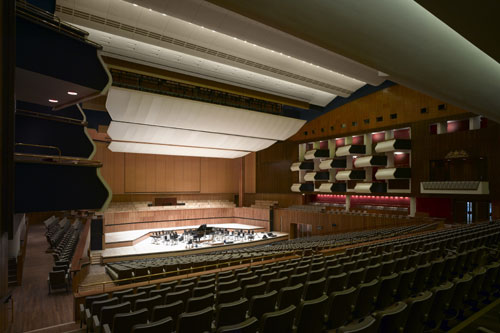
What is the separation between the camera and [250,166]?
962 inches

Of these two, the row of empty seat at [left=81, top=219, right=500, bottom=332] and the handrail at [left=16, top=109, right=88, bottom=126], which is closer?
the row of empty seat at [left=81, top=219, right=500, bottom=332]

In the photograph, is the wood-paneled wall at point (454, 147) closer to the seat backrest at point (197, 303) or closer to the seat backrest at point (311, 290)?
the seat backrest at point (311, 290)

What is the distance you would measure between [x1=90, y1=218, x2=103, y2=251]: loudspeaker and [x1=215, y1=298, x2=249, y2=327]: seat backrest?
554 inches

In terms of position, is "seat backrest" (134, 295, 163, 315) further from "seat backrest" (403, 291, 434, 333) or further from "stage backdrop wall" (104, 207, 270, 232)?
"stage backdrop wall" (104, 207, 270, 232)

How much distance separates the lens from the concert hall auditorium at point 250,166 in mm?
3383

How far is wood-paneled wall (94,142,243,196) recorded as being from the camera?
20766mm

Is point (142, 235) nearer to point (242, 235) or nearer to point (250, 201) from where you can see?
point (242, 235)

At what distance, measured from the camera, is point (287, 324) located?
2.54 metres

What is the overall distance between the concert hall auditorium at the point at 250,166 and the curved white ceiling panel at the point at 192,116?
10 cm

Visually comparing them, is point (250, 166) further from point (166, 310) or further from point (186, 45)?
point (166, 310)

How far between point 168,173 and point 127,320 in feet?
67.7

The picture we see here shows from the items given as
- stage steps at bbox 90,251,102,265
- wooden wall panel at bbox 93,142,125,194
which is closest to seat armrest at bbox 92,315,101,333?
stage steps at bbox 90,251,102,265

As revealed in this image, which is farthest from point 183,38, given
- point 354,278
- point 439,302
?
point 439,302

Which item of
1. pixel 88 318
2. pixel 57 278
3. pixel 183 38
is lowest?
pixel 57 278
